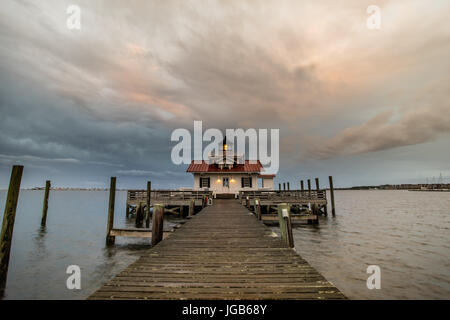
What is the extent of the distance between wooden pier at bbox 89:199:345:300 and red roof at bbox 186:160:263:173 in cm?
2365

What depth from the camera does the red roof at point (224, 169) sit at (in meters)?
30.8

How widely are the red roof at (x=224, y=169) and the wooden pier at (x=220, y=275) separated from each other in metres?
23.7

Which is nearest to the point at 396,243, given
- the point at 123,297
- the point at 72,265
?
the point at 123,297

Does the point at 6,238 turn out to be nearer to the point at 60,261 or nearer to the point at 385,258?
the point at 60,261

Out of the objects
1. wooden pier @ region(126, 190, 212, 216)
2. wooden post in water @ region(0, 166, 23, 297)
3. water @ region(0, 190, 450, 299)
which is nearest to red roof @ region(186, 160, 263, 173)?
wooden pier @ region(126, 190, 212, 216)

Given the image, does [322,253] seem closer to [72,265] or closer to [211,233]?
[211,233]

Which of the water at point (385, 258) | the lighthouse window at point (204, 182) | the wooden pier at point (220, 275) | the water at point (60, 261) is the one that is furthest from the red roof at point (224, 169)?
the wooden pier at point (220, 275)

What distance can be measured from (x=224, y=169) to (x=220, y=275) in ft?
88.7

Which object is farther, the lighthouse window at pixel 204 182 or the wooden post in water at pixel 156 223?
the lighthouse window at pixel 204 182

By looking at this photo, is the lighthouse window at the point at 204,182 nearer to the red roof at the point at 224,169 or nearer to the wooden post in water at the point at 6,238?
the red roof at the point at 224,169

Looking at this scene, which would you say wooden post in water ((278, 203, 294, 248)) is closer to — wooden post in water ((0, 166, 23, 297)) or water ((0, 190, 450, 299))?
water ((0, 190, 450, 299))

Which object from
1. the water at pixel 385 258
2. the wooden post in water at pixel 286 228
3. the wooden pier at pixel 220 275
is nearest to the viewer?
the wooden pier at pixel 220 275
